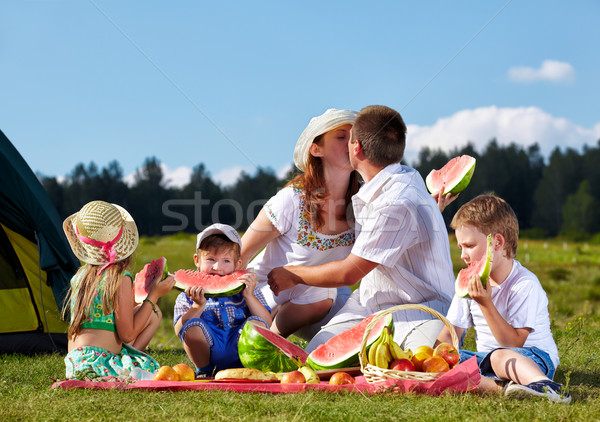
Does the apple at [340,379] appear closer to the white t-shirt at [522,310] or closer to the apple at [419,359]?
the apple at [419,359]

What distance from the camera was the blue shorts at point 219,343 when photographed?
4.85m

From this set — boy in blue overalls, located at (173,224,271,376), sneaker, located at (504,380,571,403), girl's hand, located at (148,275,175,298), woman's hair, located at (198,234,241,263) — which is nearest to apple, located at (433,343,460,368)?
sneaker, located at (504,380,571,403)

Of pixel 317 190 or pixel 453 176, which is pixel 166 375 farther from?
pixel 453 176

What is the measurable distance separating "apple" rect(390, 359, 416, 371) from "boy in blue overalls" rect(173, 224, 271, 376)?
1364mm

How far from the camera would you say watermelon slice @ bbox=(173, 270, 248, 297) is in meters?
4.77

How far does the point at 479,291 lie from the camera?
3887mm

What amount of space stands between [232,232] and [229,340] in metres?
0.88

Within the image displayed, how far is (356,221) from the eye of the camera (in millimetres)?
5129

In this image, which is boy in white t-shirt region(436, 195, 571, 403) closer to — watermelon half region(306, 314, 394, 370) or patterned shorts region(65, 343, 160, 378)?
watermelon half region(306, 314, 394, 370)

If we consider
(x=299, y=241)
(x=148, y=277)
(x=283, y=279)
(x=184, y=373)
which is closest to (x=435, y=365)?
(x=283, y=279)

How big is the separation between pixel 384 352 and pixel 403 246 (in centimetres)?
95

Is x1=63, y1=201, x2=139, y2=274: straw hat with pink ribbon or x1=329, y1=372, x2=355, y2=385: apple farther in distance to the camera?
x1=63, y1=201, x2=139, y2=274: straw hat with pink ribbon

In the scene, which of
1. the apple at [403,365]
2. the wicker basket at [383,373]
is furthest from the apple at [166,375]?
the apple at [403,365]

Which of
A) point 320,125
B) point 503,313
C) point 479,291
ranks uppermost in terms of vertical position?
point 320,125
